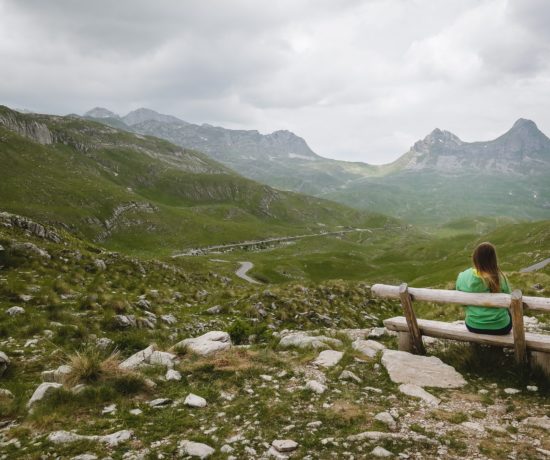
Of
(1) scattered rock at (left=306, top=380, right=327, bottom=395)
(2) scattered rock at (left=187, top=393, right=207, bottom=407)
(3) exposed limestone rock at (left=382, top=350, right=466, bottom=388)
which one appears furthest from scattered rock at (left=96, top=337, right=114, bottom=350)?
(3) exposed limestone rock at (left=382, top=350, right=466, bottom=388)

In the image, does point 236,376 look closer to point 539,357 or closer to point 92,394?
point 92,394

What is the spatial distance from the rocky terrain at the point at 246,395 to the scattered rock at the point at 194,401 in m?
0.04

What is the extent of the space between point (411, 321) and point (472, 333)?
1579 mm

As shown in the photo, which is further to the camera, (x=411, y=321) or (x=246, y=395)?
(x=411, y=321)

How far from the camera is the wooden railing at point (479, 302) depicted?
860cm

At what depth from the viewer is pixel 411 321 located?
35.8 ft

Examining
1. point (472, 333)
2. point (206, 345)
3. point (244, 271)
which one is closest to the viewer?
point (472, 333)

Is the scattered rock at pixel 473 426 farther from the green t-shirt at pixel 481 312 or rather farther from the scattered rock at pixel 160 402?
the scattered rock at pixel 160 402

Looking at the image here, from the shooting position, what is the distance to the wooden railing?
8602mm

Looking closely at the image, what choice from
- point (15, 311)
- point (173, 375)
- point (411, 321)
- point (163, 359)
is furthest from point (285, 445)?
point (15, 311)

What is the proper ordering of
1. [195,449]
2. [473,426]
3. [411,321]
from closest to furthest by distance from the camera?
[195,449] < [473,426] < [411,321]

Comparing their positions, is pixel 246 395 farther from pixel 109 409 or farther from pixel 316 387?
pixel 109 409

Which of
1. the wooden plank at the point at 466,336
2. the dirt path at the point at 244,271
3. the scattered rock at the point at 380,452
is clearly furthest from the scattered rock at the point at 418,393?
the dirt path at the point at 244,271

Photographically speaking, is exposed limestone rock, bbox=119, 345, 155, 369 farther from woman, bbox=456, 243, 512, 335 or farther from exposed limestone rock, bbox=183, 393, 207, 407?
woman, bbox=456, 243, 512, 335
